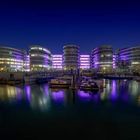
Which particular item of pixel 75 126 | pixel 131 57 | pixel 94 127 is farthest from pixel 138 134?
pixel 131 57

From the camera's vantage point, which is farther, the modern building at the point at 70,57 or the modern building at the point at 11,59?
the modern building at the point at 70,57

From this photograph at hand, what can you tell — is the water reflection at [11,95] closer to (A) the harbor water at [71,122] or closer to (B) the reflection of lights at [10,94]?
(B) the reflection of lights at [10,94]

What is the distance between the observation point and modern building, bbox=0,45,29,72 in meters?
146

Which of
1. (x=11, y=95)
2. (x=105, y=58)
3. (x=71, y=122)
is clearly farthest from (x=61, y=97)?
(x=105, y=58)

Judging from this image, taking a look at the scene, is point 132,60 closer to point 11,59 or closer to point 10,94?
point 11,59

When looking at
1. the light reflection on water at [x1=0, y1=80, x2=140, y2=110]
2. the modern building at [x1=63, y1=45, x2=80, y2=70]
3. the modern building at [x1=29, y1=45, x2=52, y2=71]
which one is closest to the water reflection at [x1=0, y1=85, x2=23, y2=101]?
the light reflection on water at [x1=0, y1=80, x2=140, y2=110]

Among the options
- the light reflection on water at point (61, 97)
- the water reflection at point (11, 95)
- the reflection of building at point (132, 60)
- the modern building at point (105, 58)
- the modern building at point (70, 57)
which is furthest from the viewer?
the modern building at point (70, 57)

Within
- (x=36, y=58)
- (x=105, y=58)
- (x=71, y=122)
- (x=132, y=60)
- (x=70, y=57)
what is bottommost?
(x=71, y=122)

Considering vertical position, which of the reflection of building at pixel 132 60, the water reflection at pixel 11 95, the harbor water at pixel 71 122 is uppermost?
the reflection of building at pixel 132 60

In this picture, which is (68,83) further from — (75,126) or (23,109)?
(75,126)

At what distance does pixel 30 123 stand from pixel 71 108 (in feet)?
32.4

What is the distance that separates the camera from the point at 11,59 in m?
154

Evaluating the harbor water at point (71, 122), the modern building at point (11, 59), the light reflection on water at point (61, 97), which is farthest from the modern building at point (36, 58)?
the harbor water at point (71, 122)

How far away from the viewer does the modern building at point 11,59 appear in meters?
146
